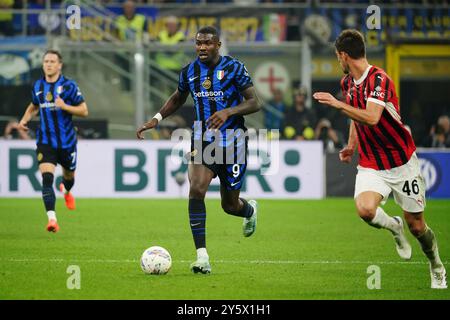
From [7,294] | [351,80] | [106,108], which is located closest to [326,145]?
[106,108]

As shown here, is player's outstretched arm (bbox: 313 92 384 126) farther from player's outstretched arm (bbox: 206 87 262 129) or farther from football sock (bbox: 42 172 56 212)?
football sock (bbox: 42 172 56 212)

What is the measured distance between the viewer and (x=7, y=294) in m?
8.45

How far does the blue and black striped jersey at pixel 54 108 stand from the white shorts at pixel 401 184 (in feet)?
20.8

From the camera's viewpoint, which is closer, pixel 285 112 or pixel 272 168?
pixel 272 168

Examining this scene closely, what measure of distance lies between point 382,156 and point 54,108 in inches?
259

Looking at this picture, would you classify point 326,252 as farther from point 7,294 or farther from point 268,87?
point 268,87

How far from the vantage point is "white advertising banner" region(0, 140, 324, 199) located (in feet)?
67.3

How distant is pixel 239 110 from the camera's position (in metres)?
9.99

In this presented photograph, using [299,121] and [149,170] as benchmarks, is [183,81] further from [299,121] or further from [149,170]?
[299,121]

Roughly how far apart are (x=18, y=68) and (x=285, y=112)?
20.3 feet

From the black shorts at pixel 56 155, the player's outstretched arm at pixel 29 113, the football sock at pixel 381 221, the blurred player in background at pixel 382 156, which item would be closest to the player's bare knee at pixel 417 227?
the blurred player in background at pixel 382 156

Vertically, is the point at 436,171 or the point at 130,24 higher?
the point at 130,24

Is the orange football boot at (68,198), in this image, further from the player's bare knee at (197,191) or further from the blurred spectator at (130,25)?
the blurred spectator at (130,25)

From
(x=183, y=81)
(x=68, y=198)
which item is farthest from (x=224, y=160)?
(x=68, y=198)
